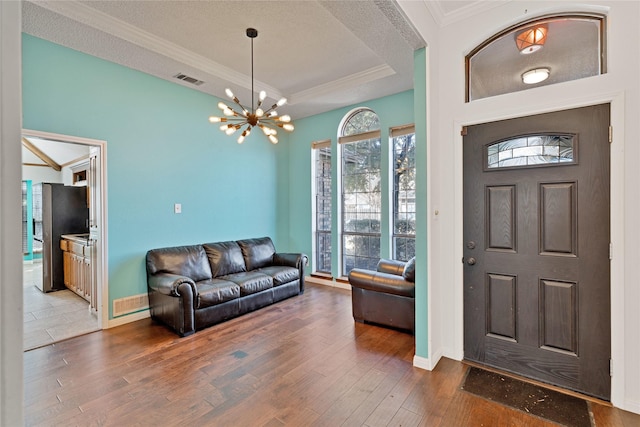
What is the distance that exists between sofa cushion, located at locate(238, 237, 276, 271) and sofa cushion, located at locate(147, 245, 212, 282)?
0.69m

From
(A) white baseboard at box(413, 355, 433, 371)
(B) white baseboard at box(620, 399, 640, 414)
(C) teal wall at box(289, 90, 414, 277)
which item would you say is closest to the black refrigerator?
(C) teal wall at box(289, 90, 414, 277)

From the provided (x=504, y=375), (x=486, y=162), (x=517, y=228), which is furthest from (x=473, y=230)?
(x=504, y=375)

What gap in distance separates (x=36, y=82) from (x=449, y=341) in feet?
15.7

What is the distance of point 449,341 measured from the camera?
2756mm

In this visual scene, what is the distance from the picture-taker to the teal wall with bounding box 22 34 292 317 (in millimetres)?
3154

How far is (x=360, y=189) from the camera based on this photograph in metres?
5.11

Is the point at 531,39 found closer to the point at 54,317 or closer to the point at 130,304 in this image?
the point at 130,304

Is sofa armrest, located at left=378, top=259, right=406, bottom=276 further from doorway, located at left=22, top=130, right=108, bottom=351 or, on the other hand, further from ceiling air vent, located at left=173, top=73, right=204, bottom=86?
ceiling air vent, located at left=173, top=73, right=204, bottom=86

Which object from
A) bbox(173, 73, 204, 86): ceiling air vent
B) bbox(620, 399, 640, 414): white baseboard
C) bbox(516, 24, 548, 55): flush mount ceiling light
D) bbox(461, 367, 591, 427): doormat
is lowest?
bbox(461, 367, 591, 427): doormat

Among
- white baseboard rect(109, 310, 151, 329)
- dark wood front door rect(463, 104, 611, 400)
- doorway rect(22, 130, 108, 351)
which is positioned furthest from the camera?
white baseboard rect(109, 310, 151, 329)

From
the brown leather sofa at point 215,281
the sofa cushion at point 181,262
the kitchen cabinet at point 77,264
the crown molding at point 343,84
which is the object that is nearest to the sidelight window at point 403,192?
the crown molding at point 343,84

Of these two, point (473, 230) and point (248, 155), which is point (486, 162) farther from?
point (248, 155)

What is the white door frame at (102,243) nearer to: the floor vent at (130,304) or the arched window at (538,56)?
the floor vent at (130,304)

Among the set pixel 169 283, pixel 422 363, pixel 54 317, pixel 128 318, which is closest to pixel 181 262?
pixel 169 283
